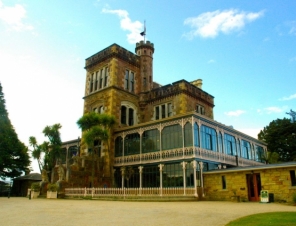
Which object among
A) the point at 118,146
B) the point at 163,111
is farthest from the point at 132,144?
the point at 163,111

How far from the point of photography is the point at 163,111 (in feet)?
91.9

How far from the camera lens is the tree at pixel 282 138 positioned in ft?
130

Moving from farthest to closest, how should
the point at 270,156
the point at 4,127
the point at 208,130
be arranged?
1. the point at 4,127
2. the point at 270,156
3. the point at 208,130

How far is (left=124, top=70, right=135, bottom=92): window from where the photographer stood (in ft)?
95.9

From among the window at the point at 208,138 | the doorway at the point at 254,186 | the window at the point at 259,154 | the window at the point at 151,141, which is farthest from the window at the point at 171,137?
the window at the point at 259,154

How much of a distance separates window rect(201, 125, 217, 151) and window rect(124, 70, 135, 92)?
34.2ft

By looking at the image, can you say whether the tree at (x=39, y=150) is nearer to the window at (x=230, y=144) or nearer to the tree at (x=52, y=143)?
the tree at (x=52, y=143)

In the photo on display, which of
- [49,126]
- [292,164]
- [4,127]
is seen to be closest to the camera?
[292,164]

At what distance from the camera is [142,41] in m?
32.1

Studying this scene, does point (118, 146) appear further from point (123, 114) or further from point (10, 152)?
point (10, 152)

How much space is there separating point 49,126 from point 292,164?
66.1 ft

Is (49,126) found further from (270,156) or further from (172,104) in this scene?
(270,156)

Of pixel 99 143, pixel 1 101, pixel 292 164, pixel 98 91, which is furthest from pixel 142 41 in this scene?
pixel 292 164

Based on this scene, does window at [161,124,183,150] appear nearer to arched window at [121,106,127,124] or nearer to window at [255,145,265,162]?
arched window at [121,106,127,124]
